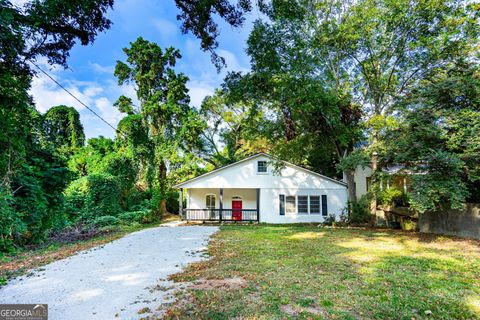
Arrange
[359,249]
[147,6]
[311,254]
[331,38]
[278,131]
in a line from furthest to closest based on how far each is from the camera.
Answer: [278,131] < [331,38] < [359,249] < [311,254] < [147,6]

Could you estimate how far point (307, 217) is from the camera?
56.4 feet

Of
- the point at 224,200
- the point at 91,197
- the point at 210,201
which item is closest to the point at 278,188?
the point at 224,200

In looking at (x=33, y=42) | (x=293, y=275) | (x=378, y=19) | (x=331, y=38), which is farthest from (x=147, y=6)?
(x=378, y=19)

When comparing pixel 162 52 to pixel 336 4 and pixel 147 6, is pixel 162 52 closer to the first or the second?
pixel 336 4

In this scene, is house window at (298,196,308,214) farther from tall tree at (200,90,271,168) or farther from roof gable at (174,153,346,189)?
tall tree at (200,90,271,168)

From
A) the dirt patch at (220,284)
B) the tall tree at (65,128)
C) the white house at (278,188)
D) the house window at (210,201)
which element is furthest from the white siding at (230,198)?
the dirt patch at (220,284)

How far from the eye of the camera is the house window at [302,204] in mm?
17453

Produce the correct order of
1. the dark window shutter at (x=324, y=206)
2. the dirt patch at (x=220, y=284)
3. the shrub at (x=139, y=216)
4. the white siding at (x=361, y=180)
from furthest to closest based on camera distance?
the white siding at (x=361, y=180)
the dark window shutter at (x=324, y=206)
the shrub at (x=139, y=216)
the dirt patch at (x=220, y=284)

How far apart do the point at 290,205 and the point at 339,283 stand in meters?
13.0

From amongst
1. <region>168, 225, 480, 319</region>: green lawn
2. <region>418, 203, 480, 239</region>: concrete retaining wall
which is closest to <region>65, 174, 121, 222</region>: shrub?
<region>168, 225, 480, 319</region>: green lawn

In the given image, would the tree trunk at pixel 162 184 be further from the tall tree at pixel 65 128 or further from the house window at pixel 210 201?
the tall tree at pixel 65 128

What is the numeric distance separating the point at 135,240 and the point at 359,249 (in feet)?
26.1

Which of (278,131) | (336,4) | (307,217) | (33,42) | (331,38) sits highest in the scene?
(336,4)

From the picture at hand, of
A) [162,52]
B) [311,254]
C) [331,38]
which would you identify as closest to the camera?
[311,254]
